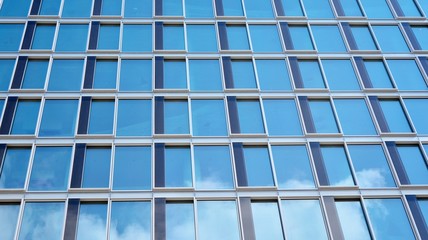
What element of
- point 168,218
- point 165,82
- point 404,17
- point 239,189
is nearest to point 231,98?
point 165,82

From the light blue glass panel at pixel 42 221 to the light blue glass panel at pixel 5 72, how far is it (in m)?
7.56

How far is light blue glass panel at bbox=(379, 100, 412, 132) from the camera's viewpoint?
29234 millimetres

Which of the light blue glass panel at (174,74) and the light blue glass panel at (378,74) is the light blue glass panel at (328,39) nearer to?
the light blue glass panel at (378,74)

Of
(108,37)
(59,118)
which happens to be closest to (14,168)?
(59,118)

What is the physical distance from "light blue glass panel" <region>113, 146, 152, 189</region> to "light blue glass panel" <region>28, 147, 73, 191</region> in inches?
88.0

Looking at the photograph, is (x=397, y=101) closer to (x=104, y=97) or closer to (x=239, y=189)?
(x=239, y=189)

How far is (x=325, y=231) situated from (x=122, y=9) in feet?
58.8

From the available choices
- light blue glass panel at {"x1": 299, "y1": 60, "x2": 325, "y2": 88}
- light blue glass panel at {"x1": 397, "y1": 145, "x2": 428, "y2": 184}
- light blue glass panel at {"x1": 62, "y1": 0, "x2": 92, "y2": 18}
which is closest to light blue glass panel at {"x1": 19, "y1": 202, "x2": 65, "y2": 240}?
light blue glass panel at {"x1": 62, "y1": 0, "x2": 92, "y2": 18}

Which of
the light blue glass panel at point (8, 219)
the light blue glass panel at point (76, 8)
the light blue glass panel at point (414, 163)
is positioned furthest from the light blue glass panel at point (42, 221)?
the light blue glass panel at point (414, 163)

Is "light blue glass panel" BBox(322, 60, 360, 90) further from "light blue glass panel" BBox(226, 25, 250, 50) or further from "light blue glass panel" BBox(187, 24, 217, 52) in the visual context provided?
"light blue glass panel" BBox(187, 24, 217, 52)

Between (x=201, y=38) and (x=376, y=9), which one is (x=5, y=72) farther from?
(x=376, y=9)

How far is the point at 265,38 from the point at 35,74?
12.8 metres

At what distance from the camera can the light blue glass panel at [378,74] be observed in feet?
103

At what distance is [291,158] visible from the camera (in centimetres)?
2761
